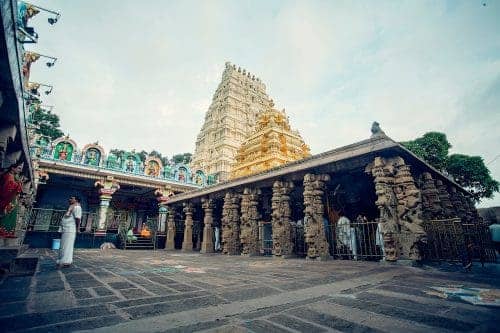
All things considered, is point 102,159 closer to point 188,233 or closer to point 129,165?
point 129,165

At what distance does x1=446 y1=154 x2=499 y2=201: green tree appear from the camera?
22.4 m

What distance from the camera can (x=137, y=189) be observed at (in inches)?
890

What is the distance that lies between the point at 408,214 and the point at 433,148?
883 inches

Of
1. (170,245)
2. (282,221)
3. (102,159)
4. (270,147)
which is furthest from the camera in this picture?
(270,147)

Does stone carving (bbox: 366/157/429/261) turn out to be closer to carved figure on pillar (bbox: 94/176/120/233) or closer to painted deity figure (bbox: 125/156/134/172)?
carved figure on pillar (bbox: 94/176/120/233)

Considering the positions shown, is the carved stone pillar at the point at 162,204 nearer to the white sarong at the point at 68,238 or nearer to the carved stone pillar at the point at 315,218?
the white sarong at the point at 68,238

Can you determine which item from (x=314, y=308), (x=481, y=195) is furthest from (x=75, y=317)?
(x=481, y=195)

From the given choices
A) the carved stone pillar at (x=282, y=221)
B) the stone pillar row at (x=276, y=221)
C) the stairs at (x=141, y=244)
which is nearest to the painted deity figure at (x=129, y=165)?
the stairs at (x=141, y=244)

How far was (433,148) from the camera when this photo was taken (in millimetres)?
23859

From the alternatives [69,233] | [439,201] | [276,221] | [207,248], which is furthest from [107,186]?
[439,201]

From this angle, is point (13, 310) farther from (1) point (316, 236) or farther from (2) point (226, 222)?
(2) point (226, 222)

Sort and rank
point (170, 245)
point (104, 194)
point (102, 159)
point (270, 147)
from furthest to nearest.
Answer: point (270, 147) → point (102, 159) → point (104, 194) → point (170, 245)

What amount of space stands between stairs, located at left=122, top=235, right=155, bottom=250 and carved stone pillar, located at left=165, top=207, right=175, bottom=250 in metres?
1.11

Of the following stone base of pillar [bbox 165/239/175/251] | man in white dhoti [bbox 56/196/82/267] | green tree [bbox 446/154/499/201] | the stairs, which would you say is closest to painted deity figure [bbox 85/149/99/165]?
the stairs
